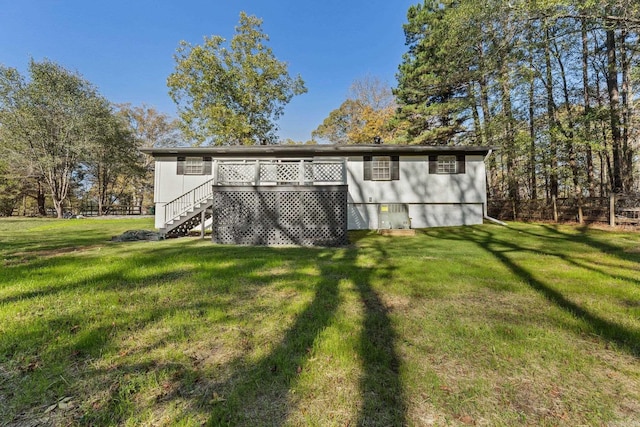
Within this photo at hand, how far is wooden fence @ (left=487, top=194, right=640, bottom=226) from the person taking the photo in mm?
10094

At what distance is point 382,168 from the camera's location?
1228cm

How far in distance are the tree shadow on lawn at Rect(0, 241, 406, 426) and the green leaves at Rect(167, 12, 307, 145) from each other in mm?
19026

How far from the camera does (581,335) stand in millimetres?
2779

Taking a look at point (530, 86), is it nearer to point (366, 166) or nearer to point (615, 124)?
point (615, 124)

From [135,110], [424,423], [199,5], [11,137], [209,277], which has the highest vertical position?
Answer: [135,110]

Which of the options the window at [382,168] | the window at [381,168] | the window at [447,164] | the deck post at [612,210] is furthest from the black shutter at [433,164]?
the deck post at [612,210]

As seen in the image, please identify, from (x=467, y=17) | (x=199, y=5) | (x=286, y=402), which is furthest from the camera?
(x=199, y=5)

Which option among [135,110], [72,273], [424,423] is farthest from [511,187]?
[135,110]

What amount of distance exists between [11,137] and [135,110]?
47.6 feet

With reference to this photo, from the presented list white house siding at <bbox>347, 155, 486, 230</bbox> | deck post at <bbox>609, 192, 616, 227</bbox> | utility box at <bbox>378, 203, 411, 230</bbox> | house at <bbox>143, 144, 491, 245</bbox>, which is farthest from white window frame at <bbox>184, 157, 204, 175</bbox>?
deck post at <bbox>609, 192, 616, 227</bbox>

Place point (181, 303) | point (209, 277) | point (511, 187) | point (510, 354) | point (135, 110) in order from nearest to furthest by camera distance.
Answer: point (510, 354), point (181, 303), point (209, 277), point (511, 187), point (135, 110)

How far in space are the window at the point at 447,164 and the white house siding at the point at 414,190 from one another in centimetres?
17

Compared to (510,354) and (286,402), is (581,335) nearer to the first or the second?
(510,354)

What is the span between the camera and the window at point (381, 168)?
12203 millimetres
